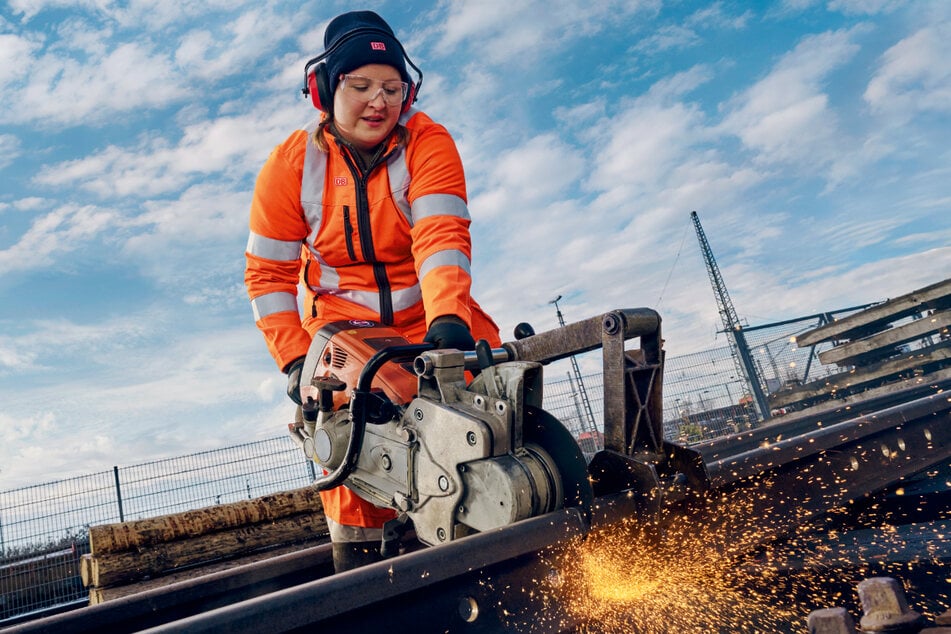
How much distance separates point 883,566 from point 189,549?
3.94m

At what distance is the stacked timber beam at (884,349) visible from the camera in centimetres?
739

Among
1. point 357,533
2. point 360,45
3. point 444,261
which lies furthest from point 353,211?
point 357,533

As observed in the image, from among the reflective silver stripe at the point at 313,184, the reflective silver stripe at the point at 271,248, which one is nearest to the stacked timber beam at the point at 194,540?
the reflective silver stripe at the point at 271,248

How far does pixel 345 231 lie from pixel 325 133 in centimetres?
50

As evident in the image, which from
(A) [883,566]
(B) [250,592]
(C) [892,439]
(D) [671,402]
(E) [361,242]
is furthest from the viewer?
(D) [671,402]

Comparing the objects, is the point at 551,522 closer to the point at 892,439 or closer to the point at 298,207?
the point at 298,207

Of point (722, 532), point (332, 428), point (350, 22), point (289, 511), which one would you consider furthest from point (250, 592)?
point (350, 22)

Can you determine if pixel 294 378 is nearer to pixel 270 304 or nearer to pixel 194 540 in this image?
pixel 270 304

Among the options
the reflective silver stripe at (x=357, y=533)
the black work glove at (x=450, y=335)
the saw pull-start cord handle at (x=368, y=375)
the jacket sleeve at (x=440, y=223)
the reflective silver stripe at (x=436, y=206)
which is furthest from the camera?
the reflective silver stripe at (x=436, y=206)

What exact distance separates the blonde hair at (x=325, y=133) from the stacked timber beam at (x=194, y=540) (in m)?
2.80

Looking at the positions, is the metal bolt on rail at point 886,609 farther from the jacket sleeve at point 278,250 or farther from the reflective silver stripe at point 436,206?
the jacket sleeve at point 278,250

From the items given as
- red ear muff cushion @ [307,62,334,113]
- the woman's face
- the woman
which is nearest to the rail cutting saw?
the woman

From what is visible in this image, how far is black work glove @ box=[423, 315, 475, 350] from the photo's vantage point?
2104mm

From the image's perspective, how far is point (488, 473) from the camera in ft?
5.58
